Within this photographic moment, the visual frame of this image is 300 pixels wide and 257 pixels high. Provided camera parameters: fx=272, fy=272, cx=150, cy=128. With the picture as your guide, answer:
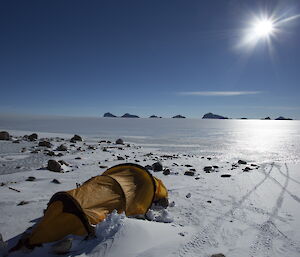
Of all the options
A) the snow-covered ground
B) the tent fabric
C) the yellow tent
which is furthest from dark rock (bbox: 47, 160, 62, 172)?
the yellow tent

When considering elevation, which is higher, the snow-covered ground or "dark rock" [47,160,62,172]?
"dark rock" [47,160,62,172]

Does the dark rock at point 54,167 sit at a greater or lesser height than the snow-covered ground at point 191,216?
greater

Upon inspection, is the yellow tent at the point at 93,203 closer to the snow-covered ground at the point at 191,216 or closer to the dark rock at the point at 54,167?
the snow-covered ground at the point at 191,216

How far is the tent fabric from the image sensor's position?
696 cm

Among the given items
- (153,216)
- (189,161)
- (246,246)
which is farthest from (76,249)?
(189,161)

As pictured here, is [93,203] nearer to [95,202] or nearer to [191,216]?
[95,202]

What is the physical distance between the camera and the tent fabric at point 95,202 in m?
6.96

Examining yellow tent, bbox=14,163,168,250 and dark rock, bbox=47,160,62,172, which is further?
dark rock, bbox=47,160,62,172

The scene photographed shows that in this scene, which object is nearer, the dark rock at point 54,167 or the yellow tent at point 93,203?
the yellow tent at point 93,203

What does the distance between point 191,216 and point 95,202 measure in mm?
3585

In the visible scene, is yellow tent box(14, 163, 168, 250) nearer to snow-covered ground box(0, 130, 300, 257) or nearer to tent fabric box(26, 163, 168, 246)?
tent fabric box(26, 163, 168, 246)

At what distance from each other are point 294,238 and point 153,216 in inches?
168

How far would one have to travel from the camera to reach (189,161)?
70.8 ft

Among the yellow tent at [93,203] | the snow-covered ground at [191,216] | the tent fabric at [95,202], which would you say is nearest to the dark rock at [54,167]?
the snow-covered ground at [191,216]
